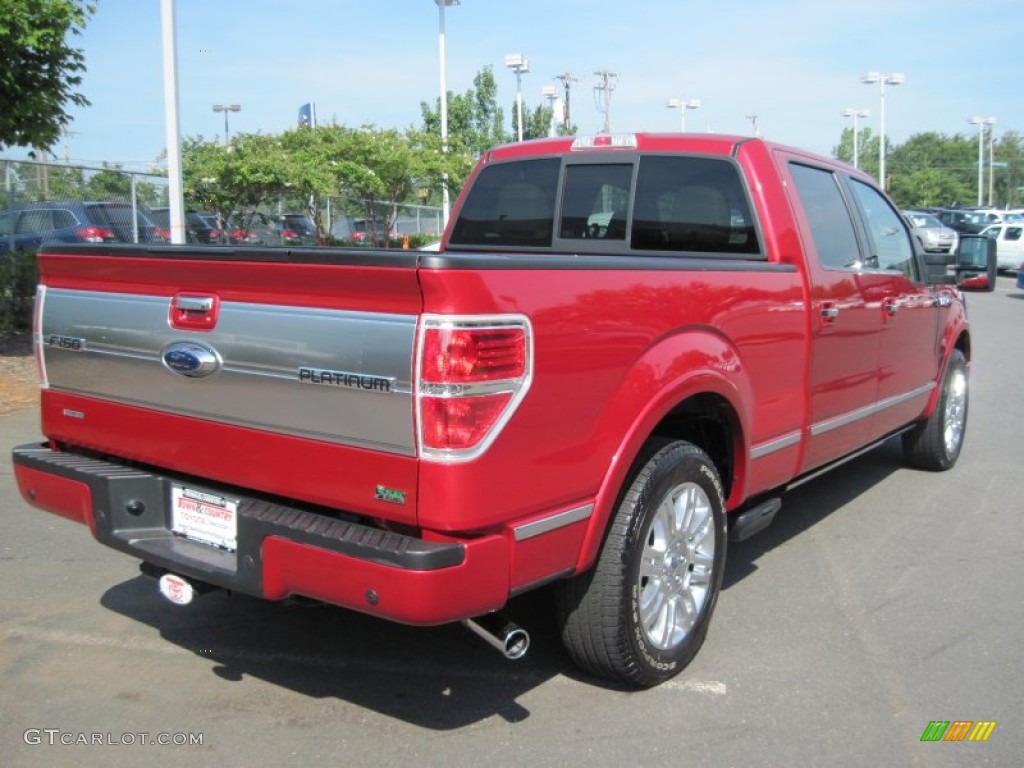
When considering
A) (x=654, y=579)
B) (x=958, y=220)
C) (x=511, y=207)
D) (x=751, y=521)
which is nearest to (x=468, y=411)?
(x=654, y=579)

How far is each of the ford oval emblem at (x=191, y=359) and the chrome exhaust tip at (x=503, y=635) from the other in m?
1.15

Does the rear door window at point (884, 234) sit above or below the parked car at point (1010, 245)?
below

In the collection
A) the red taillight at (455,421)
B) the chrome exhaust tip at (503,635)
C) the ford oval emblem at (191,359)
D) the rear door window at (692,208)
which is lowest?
the chrome exhaust tip at (503,635)

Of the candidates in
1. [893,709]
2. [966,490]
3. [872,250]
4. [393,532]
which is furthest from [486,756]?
[966,490]

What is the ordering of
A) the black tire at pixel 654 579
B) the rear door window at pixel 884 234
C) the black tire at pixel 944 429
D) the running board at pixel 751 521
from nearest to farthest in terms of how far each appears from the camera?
1. the black tire at pixel 654 579
2. the running board at pixel 751 521
3. the rear door window at pixel 884 234
4. the black tire at pixel 944 429

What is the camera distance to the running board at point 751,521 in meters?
4.05

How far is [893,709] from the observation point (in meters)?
3.42

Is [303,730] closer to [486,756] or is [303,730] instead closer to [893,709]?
[486,756]

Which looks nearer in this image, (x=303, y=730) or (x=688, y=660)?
(x=303, y=730)

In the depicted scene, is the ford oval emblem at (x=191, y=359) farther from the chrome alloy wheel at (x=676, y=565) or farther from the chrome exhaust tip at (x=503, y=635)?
the chrome alloy wheel at (x=676, y=565)

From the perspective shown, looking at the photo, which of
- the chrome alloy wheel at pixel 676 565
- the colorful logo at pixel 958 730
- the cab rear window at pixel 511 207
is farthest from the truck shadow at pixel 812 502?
the cab rear window at pixel 511 207

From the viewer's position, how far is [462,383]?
8.47ft

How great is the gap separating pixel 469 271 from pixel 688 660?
191cm

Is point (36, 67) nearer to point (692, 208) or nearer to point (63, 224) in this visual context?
point (63, 224)
